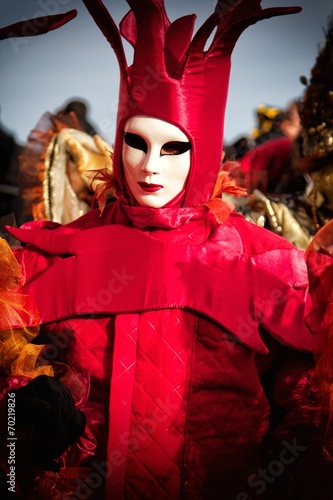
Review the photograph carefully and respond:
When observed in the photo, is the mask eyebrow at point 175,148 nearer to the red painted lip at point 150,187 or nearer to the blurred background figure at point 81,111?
the red painted lip at point 150,187

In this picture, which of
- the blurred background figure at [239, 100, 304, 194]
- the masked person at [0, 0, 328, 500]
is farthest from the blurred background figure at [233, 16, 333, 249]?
the masked person at [0, 0, 328, 500]

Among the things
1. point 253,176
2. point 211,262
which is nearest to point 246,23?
point 211,262

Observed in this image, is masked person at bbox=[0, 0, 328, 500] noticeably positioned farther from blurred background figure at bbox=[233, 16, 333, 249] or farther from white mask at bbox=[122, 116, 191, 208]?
blurred background figure at bbox=[233, 16, 333, 249]

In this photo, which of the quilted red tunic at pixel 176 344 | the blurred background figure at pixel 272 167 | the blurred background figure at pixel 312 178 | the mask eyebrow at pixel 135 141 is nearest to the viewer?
the quilted red tunic at pixel 176 344

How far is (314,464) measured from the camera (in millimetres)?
1935

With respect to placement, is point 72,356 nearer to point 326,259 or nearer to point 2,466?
point 2,466

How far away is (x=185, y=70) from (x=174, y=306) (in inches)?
23.6

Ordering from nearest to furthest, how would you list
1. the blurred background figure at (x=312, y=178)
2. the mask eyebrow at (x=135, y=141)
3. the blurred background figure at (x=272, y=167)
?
1. the mask eyebrow at (x=135, y=141)
2. the blurred background figure at (x=312, y=178)
3. the blurred background figure at (x=272, y=167)

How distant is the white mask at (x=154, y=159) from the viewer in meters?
2.09

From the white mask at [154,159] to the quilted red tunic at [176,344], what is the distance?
0.09 metres

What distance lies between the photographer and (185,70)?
211 cm

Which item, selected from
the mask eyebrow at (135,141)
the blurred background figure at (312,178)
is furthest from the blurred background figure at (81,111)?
the mask eyebrow at (135,141)

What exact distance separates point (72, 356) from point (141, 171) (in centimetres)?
50

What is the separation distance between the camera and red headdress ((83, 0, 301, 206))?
208 centimetres
